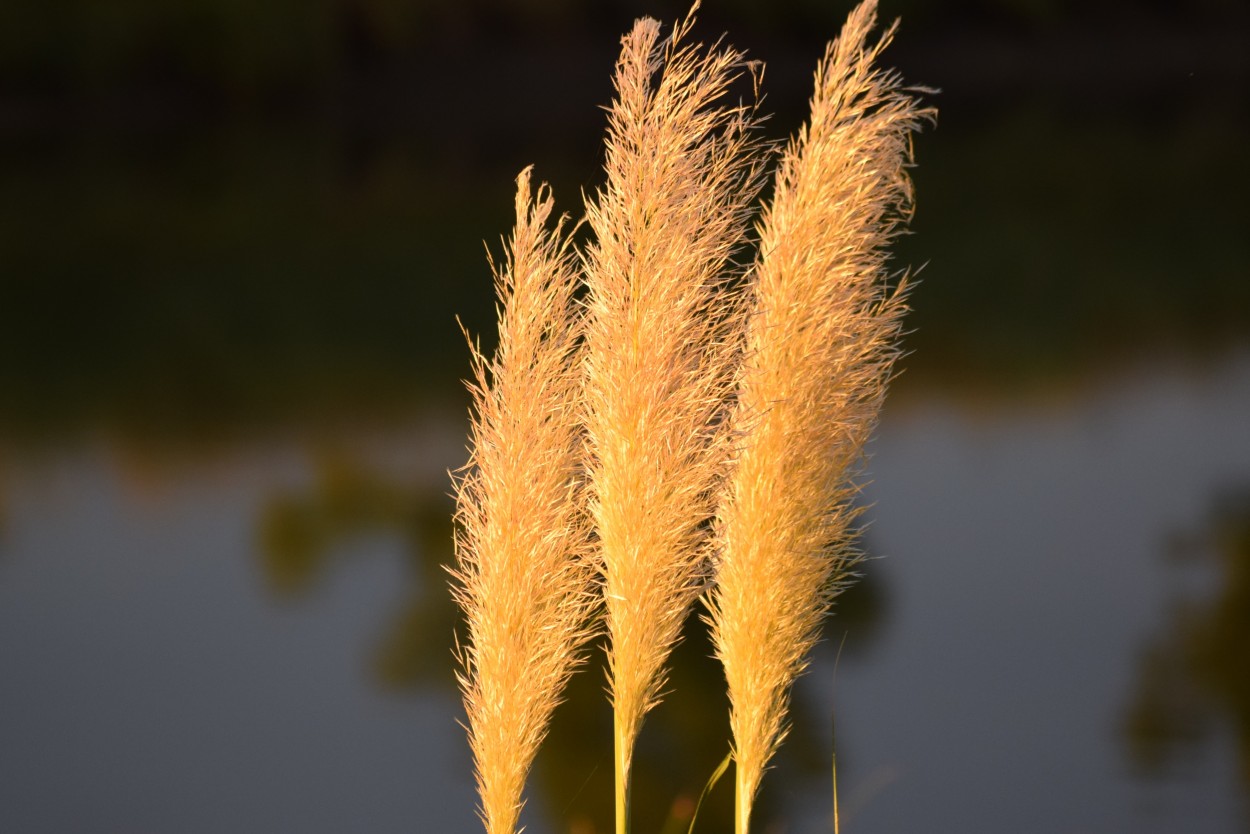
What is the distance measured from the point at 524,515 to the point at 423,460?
10585mm

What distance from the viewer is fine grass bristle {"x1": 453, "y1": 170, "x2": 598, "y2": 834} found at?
7.52 ft

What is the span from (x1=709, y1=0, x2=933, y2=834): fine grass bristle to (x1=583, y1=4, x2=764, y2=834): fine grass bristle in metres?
0.07

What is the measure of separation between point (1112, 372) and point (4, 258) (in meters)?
13.7

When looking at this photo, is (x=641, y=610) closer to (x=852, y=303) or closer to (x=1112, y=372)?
(x=852, y=303)

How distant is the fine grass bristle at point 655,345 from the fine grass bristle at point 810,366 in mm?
67

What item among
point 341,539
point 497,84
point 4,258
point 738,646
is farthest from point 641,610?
point 497,84

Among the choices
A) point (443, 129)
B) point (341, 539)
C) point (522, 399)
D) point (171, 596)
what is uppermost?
point (443, 129)

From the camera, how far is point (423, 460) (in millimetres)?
12766

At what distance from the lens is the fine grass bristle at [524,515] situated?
2.29 m

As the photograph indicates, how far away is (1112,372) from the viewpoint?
16234 millimetres

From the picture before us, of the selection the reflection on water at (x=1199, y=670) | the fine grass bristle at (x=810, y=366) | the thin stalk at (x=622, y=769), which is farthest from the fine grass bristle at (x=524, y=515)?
the reflection on water at (x=1199, y=670)

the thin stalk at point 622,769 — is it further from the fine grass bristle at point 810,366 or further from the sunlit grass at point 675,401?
the fine grass bristle at point 810,366

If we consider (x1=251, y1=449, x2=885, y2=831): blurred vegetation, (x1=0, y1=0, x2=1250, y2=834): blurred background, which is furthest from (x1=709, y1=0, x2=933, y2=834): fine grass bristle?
(x1=0, y1=0, x2=1250, y2=834): blurred background

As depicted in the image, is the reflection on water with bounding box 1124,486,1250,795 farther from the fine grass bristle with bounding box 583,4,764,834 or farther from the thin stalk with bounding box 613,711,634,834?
the fine grass bristle with bounding box 583,4,764,834
